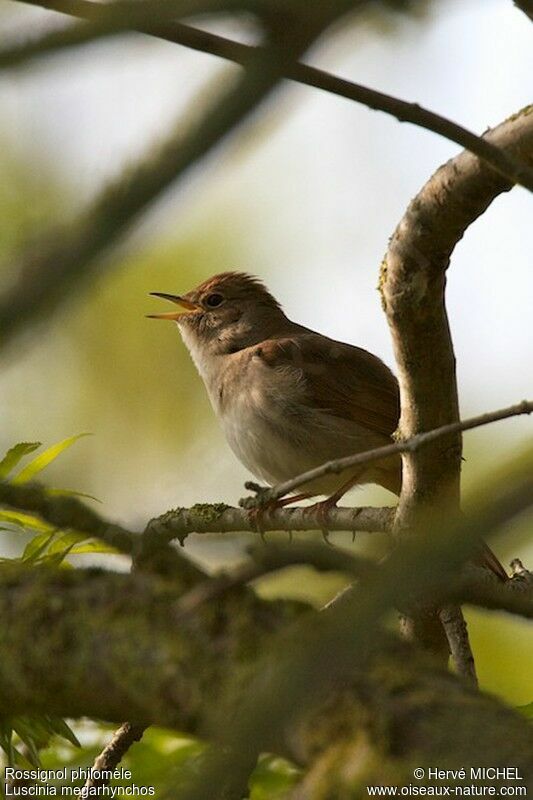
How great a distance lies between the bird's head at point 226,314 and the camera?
7953mm

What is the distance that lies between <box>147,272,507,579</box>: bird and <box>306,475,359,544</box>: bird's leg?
11mm

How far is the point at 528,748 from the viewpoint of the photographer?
165 cm

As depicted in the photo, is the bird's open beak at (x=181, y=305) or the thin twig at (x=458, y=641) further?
the bird's open beak at (x=181, y=305)

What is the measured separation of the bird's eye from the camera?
27.3 ft

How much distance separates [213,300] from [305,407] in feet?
5.97

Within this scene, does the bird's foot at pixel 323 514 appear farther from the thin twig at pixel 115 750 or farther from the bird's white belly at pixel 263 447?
the thin twig at pixel 115 750

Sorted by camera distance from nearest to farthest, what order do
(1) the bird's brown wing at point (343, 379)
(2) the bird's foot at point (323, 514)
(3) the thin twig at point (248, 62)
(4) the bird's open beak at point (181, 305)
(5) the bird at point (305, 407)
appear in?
1. (3) the thin twig at point (248, 62)
2. (2) the bird's foot at point (323, 514)
3. (5) the bird at point (305, 407)
4. (1) the bird's brown wing at point (343, 379)
5. (4) the bird's open beak at point (181, 305)

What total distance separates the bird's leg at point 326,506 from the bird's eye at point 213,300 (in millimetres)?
2302

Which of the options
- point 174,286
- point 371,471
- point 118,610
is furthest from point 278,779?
point 174,286

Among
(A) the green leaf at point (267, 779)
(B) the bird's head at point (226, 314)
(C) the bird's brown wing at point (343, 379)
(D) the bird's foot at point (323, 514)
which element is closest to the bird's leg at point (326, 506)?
(D) the bird's foot at point (323, 514)

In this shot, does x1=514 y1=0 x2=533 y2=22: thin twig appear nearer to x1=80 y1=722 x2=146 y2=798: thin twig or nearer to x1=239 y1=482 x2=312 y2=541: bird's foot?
x1=239 y1=482 x2=312 y2=541: bird's foot

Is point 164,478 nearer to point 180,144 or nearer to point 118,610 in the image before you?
point 118,610

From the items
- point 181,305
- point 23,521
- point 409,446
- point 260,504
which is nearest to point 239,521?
point 260,504

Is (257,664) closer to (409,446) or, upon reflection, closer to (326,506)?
(409,446)
